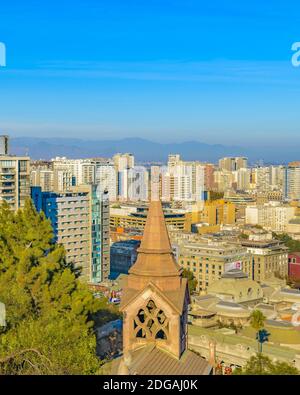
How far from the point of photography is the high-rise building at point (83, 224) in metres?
24.0

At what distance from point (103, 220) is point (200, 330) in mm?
11601

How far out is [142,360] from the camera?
18.9 ft

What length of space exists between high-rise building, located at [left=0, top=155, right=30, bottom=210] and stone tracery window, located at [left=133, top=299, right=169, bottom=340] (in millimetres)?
15554

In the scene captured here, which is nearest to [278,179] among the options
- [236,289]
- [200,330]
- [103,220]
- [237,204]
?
[237,204]

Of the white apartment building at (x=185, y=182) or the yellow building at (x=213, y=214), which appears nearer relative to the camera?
the yellow building at (x=213, y=214)

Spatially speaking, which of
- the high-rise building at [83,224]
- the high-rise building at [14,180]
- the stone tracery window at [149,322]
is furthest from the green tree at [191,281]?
the stone tracery window at [149,322]

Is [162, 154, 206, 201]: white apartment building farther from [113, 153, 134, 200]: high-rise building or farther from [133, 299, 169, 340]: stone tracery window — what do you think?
[133, 299, 169, 340]: stone tracery window

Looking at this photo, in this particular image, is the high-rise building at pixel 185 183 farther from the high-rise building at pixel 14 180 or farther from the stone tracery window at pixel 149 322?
the stone tracery window at pixel 149 322

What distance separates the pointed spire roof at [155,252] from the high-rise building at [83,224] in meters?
17.5

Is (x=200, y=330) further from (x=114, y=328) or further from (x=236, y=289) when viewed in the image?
(x=236, y=289)

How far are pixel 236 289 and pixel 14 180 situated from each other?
308 inches

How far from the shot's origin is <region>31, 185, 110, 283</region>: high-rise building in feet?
78.9

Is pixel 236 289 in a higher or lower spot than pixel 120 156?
lower
